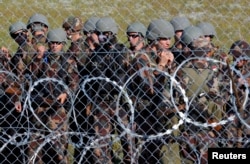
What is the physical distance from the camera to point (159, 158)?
27.5 feet

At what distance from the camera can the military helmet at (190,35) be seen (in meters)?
8.02

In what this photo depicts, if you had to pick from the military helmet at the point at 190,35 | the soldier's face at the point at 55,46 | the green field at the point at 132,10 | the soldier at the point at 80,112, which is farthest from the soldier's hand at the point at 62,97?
the military helmet at the point at 190,35

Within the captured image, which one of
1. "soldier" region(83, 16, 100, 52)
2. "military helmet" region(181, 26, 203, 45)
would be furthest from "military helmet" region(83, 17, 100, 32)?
"military helmet" region(181, 26, 203, 45)

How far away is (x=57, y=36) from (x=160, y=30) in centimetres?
→ 122

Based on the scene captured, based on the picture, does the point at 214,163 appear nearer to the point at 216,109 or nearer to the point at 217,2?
the point at 216,109

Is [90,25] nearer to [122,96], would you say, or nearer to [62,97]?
[62,97]

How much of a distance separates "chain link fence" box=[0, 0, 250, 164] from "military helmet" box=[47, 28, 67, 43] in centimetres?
1

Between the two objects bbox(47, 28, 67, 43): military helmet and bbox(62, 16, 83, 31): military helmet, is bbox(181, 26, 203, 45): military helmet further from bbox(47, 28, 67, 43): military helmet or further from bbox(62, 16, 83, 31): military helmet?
bbox(62, 16, 83, 31): military helmet

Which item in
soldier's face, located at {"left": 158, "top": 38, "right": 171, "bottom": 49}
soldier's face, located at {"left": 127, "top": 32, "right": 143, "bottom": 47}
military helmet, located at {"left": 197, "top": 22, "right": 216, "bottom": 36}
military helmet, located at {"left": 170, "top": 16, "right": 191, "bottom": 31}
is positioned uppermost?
military helmet, located at {"left": 170, "top": 16, "right": 191, "bottom": 31}

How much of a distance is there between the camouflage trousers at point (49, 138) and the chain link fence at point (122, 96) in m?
0.01

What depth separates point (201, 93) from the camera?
7.75 metres

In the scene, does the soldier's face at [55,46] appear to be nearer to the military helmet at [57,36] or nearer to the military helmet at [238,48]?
the military helmet at [57,36]

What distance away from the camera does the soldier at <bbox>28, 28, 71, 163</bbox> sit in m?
8.64

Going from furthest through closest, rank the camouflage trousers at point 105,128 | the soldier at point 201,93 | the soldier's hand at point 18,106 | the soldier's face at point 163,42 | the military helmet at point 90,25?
the military helmet at point 90,25 < the soldier's hand at point 18,106 < the camouflage trousers at point 105,128 < the soldier's face at point 163,42 < the soldier at point 201,93
